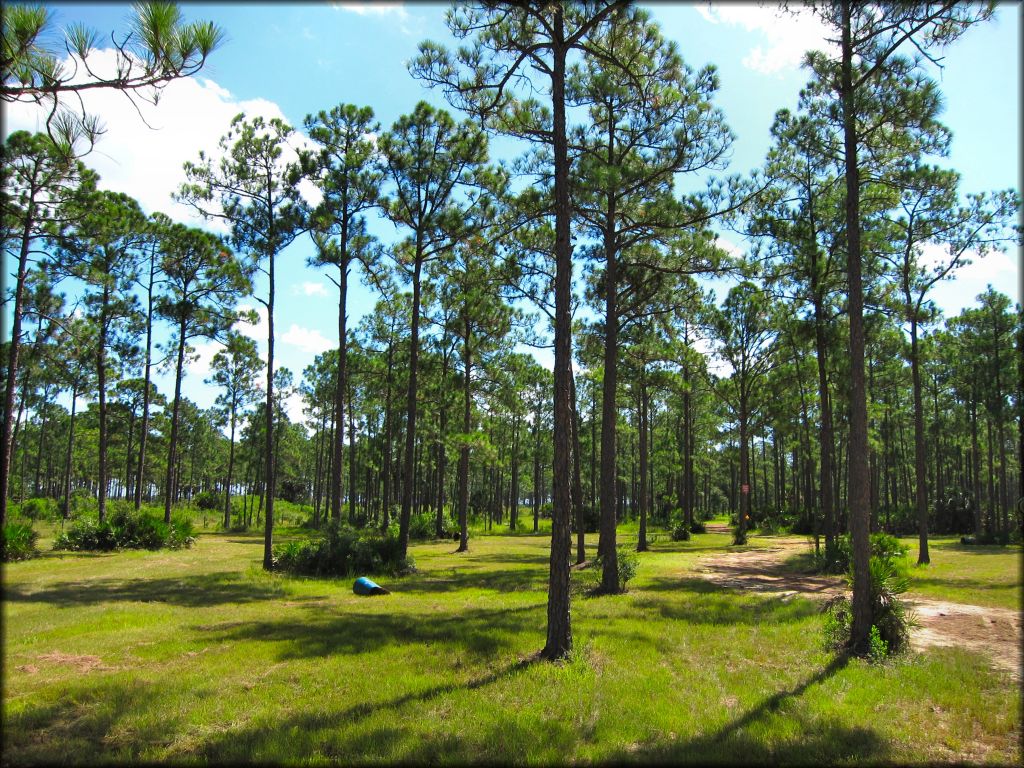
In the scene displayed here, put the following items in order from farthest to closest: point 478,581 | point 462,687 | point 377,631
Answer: point 478,581 → point 377,631 → point 462,687

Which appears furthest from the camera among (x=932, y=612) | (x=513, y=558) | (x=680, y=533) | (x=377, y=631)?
(x=680, y=533)

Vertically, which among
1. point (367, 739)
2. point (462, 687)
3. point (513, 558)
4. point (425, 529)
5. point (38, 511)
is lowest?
point (425, 529)

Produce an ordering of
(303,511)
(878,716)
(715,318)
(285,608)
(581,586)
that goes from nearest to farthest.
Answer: (878,716), (285,608), (581,586), (715,318), (303,511)

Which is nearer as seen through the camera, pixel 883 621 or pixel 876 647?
pixel 876 647

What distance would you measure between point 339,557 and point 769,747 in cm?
1278

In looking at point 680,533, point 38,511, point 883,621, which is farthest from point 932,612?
point 38,511

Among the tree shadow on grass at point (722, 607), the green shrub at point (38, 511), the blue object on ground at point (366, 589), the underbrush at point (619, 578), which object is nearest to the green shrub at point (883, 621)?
the tree shadow on grass at point (722, 607)

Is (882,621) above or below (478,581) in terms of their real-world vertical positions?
above

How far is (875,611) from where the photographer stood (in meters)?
8.16

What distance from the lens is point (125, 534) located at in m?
19.3

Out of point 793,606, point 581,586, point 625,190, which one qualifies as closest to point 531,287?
point 625,190

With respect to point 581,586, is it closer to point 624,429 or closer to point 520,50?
point 520,50

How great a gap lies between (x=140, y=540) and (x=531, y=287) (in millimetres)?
15481

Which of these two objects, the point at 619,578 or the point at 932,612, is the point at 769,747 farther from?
the point at 619,578
